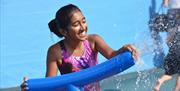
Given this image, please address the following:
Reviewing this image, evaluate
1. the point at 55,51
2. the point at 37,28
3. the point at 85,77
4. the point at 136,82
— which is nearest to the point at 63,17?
the point at 55,51

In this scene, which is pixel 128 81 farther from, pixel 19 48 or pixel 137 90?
pixel 19 48

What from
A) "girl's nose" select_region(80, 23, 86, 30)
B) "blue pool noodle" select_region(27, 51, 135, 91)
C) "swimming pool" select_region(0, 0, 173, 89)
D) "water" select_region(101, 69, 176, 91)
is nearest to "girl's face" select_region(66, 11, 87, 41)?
"girl's nose" select_region(80, 23, 86, 30)

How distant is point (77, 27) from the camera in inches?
96.6

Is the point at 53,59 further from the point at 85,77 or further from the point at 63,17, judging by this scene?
the point at 85,77

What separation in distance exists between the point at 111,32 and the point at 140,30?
1.24 ft

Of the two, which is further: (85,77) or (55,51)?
(55,51)

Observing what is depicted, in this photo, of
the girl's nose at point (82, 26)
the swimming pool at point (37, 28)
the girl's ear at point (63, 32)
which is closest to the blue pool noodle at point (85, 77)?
the girl's nose at point (82, 26)

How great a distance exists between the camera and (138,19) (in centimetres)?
564

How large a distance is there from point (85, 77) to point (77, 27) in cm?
44

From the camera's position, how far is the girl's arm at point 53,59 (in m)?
2.61

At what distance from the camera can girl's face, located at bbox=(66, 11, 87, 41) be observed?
244cm

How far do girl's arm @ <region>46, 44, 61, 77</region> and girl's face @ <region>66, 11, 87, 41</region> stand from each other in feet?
0.66

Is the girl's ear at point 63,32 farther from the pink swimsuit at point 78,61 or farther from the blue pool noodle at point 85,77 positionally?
the blue pool noodle at point 85,77

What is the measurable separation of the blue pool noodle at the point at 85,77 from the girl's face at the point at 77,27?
1.30ft
